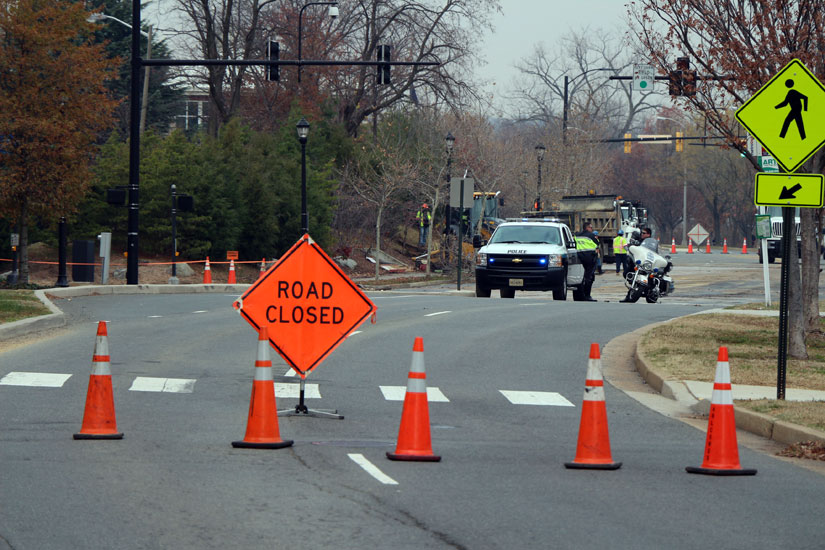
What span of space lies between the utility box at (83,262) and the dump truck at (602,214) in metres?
26.4

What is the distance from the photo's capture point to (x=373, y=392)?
46.9 feet

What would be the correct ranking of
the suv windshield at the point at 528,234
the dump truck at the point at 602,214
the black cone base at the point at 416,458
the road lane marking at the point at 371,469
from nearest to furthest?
the road lane marking at the point at 371,469
the black cone base at the point at 416,458
the suv windshield at the point at 528,234
the dump truck at the point at 602,214

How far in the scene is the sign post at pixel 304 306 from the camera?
11.7 meters

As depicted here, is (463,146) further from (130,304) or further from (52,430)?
(52,430)

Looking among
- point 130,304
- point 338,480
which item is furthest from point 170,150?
point 338,480

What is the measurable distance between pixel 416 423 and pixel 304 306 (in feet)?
8.12

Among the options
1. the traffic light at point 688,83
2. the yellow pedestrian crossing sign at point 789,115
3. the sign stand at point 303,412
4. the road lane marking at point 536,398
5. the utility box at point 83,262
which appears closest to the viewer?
the sign stand at point 303,412

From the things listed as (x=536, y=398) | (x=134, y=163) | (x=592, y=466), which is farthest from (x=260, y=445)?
(x=134, y=163)

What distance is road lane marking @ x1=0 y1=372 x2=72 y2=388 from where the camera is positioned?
14.0 m

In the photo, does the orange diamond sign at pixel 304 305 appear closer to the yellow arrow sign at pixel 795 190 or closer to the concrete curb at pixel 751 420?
the concrete curb at pixel 751 420

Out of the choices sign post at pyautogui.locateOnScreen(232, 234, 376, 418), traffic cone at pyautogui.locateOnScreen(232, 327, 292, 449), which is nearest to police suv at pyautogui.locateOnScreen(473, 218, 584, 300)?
sign post at pyautogui.locateOnScreen(232, 234, 376, 418)

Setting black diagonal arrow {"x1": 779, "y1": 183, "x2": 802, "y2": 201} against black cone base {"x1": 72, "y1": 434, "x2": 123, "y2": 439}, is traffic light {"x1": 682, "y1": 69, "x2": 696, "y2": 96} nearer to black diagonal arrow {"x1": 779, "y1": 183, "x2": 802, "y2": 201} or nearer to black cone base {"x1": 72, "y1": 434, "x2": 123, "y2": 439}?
black diagonal arrow {"x1": 779, "y1": 183, "x2": 802, "y2": 201}

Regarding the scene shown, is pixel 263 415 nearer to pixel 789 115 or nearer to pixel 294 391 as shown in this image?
pixel 294 391

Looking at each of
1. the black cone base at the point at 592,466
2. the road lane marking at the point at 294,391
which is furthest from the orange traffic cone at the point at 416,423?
the road lane marking at the point at 294,391
